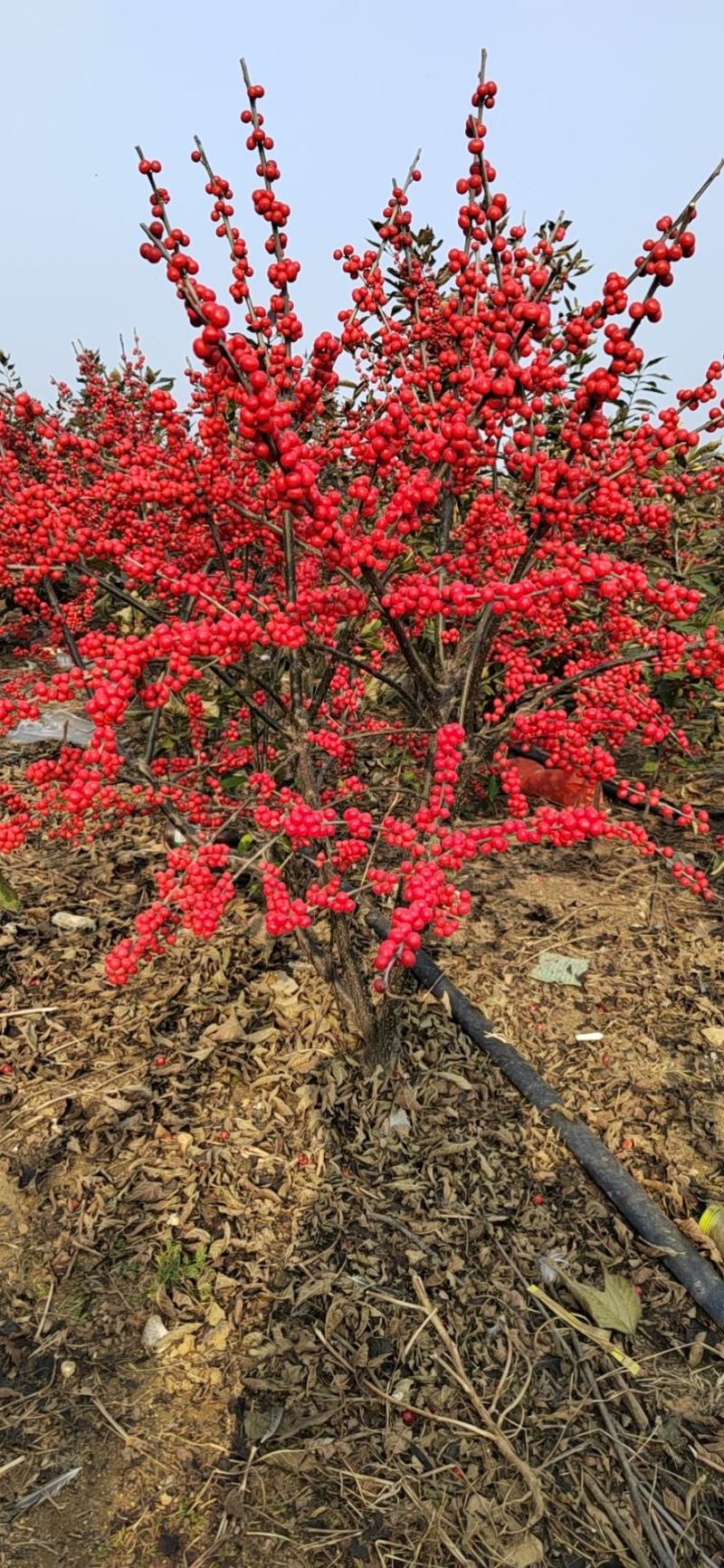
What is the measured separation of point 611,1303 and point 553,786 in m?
2.85

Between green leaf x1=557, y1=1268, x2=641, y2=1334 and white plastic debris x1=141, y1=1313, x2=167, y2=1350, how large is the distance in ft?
4.17

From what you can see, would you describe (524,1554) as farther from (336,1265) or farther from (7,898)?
(7,898)

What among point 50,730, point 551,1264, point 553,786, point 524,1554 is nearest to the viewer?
point 524,1554

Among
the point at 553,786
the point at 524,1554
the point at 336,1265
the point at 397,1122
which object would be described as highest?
the point at 553,786

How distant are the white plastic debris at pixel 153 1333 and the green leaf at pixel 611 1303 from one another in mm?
1272

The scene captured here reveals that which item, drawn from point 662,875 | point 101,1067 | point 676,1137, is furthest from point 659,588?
point 101,1067

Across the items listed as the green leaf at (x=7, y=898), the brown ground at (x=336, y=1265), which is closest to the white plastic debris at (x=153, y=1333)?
the brown ground at (x=336, y=1265)

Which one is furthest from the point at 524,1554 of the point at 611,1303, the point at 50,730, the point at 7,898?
the point at 50,730

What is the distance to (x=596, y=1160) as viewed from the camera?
2.97m

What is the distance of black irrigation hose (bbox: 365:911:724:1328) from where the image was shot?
262cm

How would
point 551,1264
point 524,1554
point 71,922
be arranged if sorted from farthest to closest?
point 71,922, point 551,1264, point 524,1554

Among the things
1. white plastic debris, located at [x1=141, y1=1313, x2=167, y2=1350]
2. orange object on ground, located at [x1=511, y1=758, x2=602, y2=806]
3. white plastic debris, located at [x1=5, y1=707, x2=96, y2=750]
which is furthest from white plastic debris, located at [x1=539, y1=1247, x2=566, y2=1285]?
white plastic debris, located at [x1=5, y1=707, x2=96, y2=750]

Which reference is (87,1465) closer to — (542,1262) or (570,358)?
(542,1262)

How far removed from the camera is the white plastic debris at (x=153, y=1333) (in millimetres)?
2494
